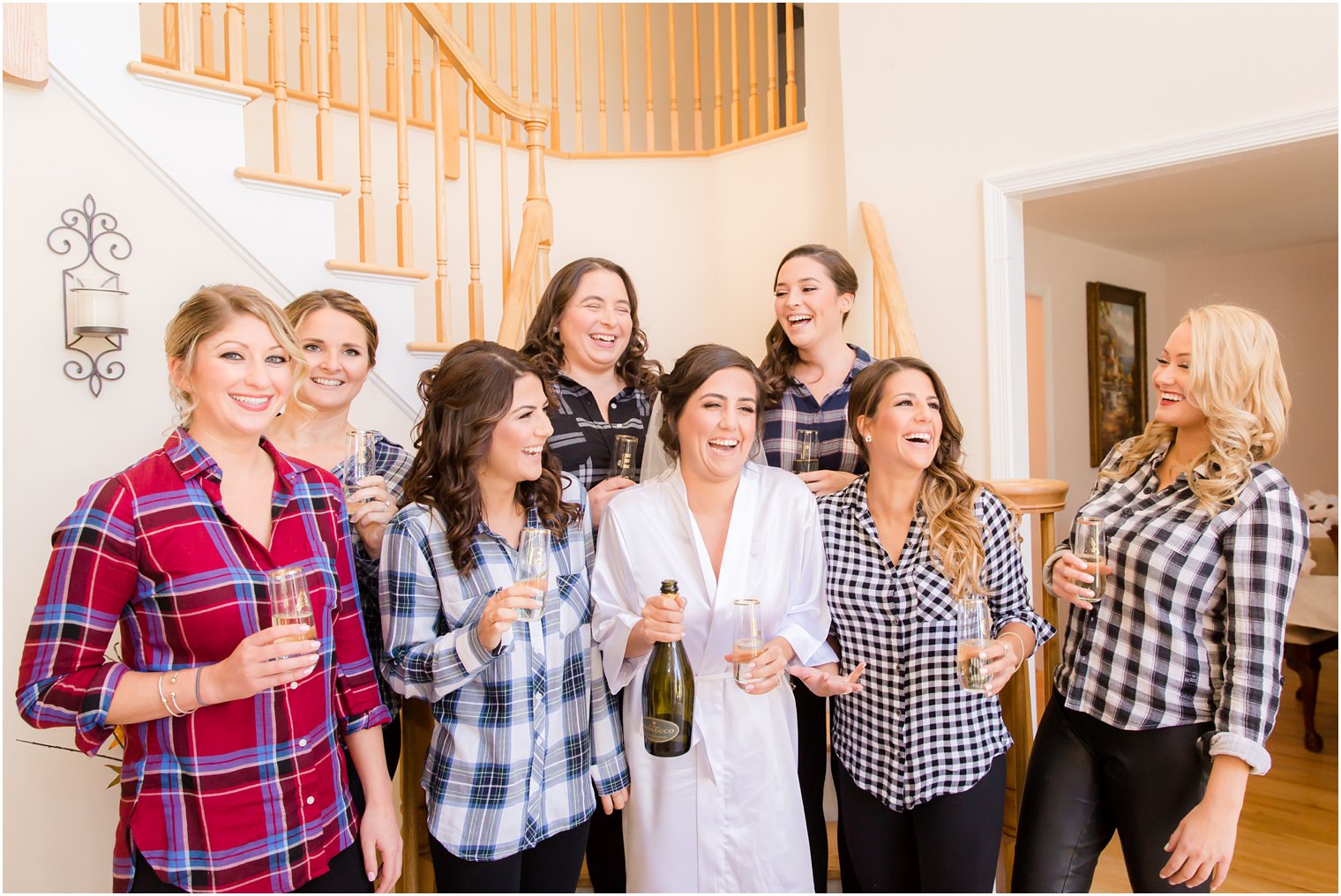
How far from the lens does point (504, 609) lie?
56.3 inches

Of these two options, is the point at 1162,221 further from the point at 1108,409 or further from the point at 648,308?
the point at 648,308

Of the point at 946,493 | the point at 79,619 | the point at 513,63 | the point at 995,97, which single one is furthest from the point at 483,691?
the point at 513,63

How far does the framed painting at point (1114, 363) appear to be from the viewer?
6.73 meters

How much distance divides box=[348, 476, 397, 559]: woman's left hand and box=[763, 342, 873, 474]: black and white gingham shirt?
1041mm

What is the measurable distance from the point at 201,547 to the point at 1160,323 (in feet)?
26.7

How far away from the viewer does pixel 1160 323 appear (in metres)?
7.63

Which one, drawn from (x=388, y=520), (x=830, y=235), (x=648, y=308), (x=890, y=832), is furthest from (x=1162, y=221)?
(x=388, y=520)

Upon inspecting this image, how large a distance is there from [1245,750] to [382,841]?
1529mm

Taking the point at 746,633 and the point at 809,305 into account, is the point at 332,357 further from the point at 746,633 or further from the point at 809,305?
the point at 809,305

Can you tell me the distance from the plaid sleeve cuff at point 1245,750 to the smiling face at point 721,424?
103cm

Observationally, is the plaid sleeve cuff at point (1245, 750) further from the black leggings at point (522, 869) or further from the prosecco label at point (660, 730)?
the black leggings at point (522, 869)

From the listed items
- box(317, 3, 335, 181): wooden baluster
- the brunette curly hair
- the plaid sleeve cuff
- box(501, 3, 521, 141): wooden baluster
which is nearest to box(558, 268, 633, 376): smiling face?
the brunette curly hair

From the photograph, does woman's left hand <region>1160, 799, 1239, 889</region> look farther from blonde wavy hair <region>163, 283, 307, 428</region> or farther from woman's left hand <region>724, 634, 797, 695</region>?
blonde wavy hair <region>163, 283, 307, 428</region>

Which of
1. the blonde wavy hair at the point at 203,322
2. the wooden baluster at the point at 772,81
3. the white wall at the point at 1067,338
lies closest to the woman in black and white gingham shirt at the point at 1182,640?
the blonde wavy hair at the point at 203,322
